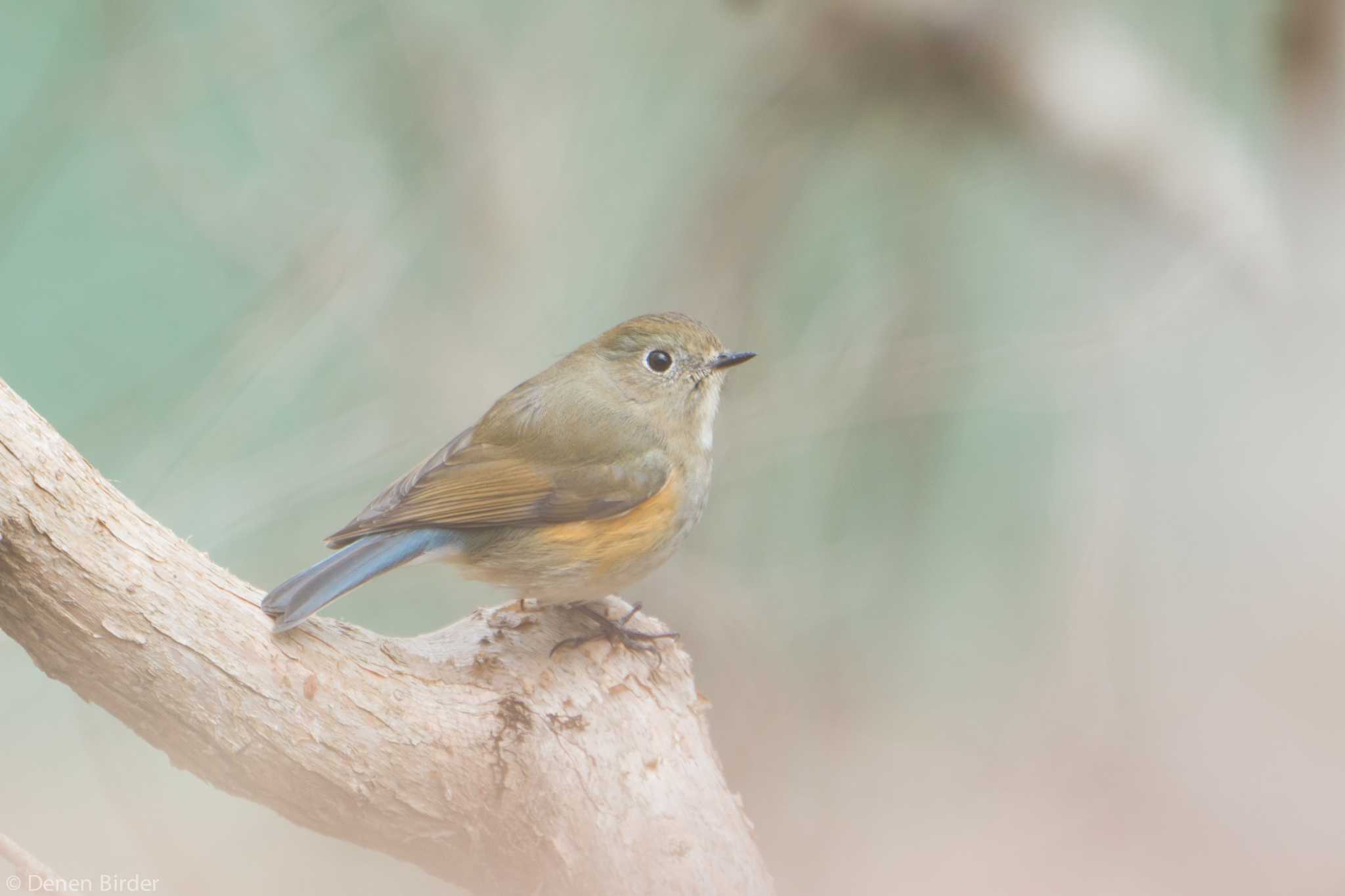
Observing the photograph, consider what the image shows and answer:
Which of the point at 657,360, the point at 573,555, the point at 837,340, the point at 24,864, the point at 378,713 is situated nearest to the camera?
the point at 24,864

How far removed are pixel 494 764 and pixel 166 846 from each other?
1.95 metres

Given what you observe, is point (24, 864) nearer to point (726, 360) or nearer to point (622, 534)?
A: point (622, 534)

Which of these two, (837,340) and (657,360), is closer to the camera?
(657,360)

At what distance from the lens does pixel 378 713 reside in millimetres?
2053

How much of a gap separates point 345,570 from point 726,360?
102 centimetres

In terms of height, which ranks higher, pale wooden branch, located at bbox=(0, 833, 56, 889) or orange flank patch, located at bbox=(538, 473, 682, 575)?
orange flank patch, located at bbox=(538, 473, 682, 575)

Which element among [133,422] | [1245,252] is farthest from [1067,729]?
[133,422]

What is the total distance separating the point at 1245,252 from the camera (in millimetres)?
4297

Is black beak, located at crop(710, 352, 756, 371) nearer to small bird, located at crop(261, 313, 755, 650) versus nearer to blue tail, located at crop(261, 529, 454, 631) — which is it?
small bird, located at crop(261, 313, 755, 650)

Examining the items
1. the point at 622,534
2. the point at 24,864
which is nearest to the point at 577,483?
the point at 622,534

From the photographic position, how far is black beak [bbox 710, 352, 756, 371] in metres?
2.71

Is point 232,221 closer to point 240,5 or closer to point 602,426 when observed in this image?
point 240,5

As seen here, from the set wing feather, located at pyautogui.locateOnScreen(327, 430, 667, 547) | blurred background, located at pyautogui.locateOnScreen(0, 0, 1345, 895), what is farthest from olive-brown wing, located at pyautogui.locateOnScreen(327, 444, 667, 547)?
blurred background, located at pyautogui.locateOnScreen(0, 0, 1345, 895)

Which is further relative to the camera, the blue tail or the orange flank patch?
the orange flank patch
